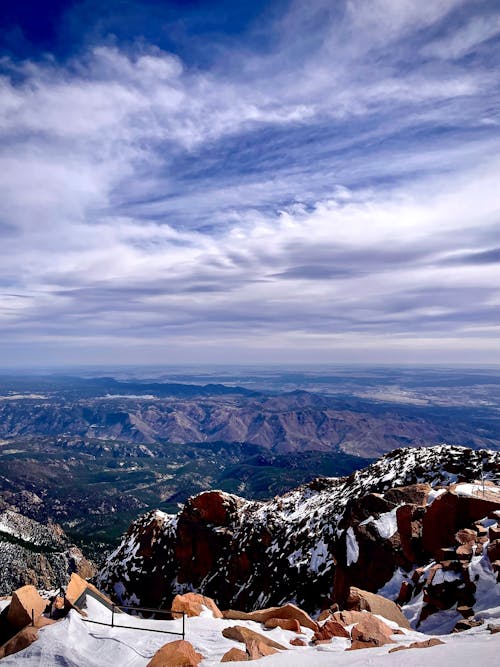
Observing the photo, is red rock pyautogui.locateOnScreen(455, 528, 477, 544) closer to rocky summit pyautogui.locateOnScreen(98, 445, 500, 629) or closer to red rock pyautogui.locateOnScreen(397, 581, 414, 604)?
rocky summit pyautogui.locateOnScreen(98, 445, 500, 629)

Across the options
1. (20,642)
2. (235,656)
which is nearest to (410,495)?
(235,656)

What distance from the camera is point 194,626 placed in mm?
25875

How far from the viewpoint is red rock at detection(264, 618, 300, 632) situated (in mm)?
26094

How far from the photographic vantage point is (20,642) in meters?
21.9

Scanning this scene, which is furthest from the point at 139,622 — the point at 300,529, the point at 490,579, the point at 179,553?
the point at 179,553

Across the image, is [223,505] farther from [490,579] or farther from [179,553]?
[490,579]

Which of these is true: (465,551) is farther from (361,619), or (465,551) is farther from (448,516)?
(361,619)

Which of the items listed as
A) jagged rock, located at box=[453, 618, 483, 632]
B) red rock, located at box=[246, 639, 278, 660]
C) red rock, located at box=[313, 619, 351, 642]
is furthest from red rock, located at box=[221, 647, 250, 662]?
jagged rock, located at box=[453, 618, 483, 632]

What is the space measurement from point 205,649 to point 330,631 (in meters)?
8.25

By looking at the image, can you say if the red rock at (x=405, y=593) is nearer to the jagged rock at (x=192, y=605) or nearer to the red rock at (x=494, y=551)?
the red rock at (x=494, y=551)

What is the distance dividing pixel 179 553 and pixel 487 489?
200 feet

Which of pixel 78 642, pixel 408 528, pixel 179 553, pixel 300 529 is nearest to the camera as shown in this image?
pixel 78 642

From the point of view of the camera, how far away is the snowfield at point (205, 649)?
17.5m

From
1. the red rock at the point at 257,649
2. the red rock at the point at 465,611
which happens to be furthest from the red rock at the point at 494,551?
the red rock at the point at 257,649
